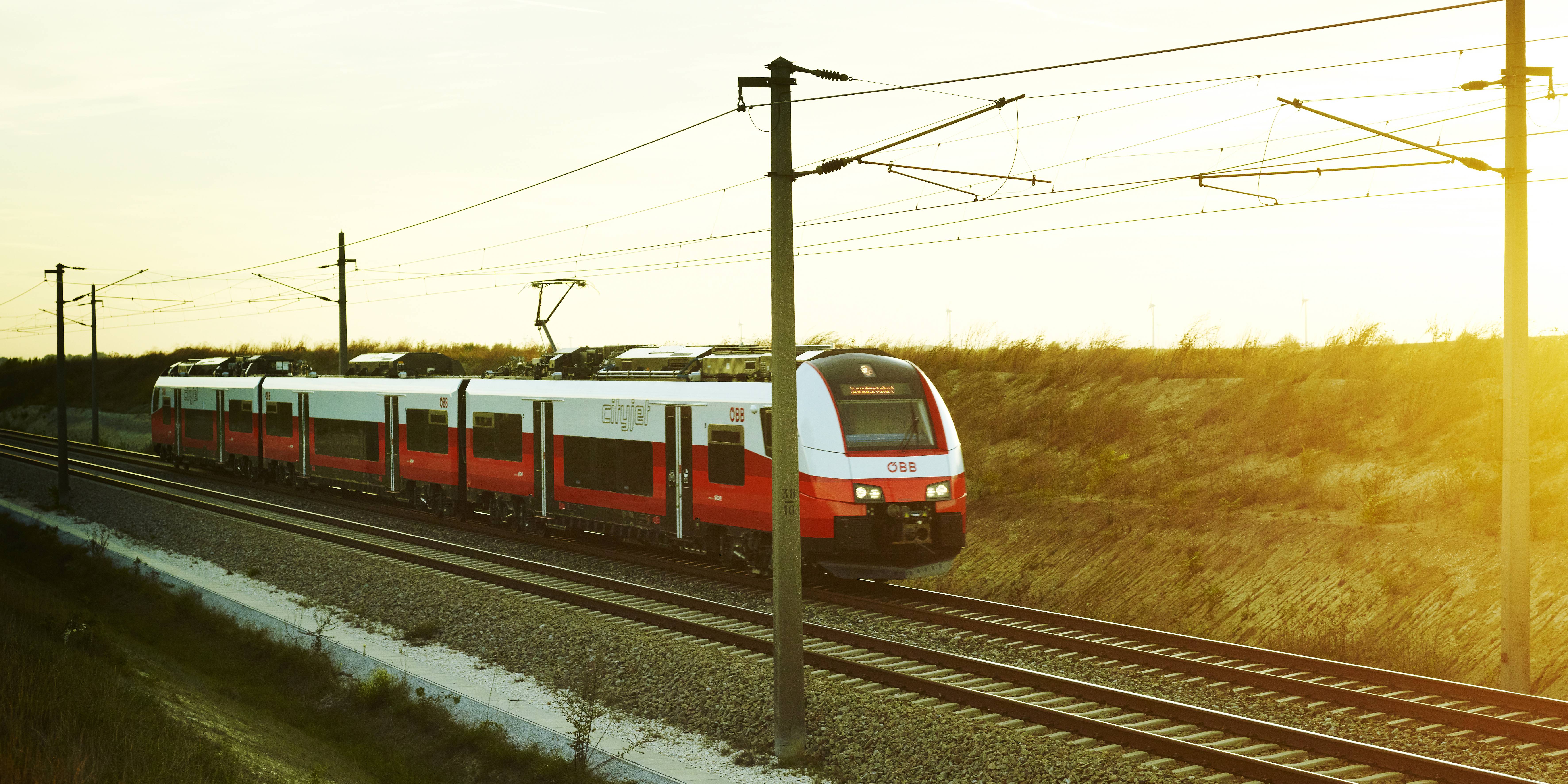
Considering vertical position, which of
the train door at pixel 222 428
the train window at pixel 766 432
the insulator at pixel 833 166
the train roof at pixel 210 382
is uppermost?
the insulator at pixel 833 166

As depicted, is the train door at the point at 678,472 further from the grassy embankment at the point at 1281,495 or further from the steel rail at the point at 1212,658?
the grassy embankment at the point at 1281,495

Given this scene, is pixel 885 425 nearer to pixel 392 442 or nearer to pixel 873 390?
pixel 873 390

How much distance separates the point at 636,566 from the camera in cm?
1898

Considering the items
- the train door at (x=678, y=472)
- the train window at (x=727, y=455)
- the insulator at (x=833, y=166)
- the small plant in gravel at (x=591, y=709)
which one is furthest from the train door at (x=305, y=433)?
the insulator at (x=833, y=166)

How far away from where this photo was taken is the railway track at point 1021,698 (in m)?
8.50

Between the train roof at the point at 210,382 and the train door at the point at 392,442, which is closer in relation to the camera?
the train door at the point at 392,442

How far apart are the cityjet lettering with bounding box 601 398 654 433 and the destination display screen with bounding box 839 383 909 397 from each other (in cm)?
427

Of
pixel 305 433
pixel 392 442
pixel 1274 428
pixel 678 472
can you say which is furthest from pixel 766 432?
pixel 305 433

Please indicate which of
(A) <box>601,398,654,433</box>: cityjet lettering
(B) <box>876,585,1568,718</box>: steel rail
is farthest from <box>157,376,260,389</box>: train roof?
(B) <box>876,585,1568,718</box>: steel rail

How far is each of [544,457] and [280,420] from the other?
50.5ft

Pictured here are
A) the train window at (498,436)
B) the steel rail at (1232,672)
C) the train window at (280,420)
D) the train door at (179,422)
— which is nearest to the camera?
the steel rail at (1232,672)

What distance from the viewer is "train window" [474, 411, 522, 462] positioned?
72.4 feet

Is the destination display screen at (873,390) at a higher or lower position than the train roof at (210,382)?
lower

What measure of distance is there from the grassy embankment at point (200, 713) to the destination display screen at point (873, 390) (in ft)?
22.7
